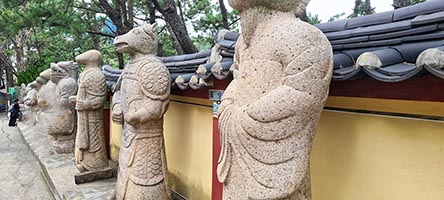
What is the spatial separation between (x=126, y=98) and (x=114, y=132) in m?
4.19

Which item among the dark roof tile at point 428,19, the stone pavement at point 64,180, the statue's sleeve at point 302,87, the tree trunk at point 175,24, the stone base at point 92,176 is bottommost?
the stone pavement at point 64,180

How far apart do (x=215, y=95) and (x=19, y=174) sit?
6571mm

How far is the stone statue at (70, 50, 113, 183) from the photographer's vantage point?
20.9 ft

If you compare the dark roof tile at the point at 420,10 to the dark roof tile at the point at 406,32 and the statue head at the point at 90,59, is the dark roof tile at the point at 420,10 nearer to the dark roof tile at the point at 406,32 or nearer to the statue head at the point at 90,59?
the dark roof tile at the point at 406,32

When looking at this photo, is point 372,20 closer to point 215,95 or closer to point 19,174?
point 215,95

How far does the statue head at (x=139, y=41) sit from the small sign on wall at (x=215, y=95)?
115 centimetres

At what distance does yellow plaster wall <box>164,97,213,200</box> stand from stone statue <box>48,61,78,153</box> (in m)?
3.88

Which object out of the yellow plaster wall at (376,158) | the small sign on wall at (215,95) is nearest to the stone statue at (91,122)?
the small sign on wall at (215,95)

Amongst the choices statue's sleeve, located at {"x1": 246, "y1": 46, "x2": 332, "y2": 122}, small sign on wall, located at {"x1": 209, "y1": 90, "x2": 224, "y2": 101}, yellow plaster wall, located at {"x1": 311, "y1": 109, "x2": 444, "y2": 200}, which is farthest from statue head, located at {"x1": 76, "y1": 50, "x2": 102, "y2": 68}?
statue's sleeve, located at {"x1": 246, "y1": 46, "x2": 332, "y2": 122}

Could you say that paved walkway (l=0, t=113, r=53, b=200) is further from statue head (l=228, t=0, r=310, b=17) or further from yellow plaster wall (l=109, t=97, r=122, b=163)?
statue head (l=228, t=0, r=310, b=17)

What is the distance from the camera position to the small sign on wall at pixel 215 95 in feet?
14.2

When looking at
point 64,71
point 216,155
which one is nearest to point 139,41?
point 216,155

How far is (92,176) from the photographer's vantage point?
659 cm

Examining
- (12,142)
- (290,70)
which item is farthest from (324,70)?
(12,142)
